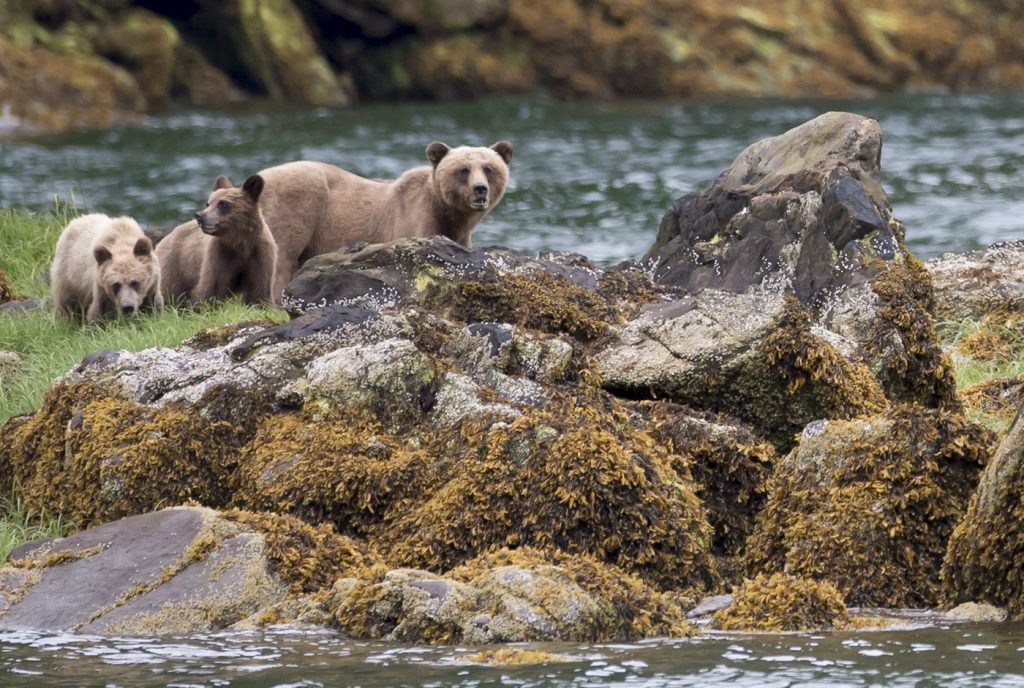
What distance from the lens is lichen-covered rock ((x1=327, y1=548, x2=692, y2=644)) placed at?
15.0ft

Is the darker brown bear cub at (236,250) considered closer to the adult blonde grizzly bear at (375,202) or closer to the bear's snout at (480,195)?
the adult blonde grizzly bear at (375,202)

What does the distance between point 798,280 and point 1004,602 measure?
9.72ft

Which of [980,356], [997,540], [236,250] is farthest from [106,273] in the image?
[997,540]

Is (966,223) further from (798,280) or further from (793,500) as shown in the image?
(793,500)

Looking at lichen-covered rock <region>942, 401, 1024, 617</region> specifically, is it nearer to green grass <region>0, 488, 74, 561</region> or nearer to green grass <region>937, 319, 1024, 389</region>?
green grass <region>937, 319, 1024, 389</region>

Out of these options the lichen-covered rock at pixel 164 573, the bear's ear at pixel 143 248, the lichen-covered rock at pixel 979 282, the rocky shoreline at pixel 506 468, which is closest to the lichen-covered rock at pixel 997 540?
the rocky shoreline at pixel 506 468

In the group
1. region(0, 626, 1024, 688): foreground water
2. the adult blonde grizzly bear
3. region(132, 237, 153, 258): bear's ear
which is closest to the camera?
region(0, 626, 1024, 688): foreground water

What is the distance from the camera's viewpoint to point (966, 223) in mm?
15062

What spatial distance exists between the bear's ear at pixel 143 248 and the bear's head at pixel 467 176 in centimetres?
193

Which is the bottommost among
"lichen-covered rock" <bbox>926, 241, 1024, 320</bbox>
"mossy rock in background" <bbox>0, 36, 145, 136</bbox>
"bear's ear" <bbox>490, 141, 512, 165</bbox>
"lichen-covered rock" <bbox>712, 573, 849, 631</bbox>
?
"lichen-covered rock" <bbox>712, 573, 849, 631</bbox>

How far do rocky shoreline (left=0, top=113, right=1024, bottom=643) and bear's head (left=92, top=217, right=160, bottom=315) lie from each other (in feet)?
8.50

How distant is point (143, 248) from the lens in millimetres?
9414

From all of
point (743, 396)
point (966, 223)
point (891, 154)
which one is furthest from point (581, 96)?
point (743, 396)

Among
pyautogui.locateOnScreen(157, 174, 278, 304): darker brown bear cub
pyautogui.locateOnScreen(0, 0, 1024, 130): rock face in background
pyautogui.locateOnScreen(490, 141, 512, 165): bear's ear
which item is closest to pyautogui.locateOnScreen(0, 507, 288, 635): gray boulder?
pyautogui.locateOnScreen(157, 174, 278, 304): darker brown bear cub
